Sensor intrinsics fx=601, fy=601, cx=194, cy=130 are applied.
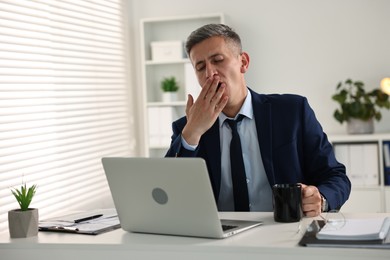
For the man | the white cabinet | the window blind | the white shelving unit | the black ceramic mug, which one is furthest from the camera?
the white cabinet

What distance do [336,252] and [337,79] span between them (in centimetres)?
330

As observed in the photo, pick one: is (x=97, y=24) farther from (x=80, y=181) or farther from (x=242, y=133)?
(x=242, y=133)

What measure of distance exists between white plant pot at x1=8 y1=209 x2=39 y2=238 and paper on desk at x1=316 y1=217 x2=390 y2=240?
957mm

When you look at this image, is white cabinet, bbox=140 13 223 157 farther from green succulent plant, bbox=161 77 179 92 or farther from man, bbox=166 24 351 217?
man, bbox=166 24 351 217

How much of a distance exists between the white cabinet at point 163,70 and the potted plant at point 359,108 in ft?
3.69

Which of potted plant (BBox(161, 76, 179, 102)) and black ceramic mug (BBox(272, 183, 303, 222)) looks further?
potted plant (BBox(161, 76, 179, 102))

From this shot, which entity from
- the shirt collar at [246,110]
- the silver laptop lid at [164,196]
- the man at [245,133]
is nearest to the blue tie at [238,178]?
the man at [245,133]

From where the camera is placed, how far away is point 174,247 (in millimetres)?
1755

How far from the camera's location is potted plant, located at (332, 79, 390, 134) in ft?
14.5

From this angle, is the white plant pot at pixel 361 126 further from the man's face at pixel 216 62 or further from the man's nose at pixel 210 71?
the man's nose at pixel 210 71

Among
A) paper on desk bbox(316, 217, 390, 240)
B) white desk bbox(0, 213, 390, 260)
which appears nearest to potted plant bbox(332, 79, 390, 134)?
white desk bbox(0, 213, 390, 260)

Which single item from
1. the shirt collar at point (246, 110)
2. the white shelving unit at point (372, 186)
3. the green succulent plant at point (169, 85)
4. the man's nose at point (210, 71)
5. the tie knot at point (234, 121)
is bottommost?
the white shelving unit at point (372, 186)

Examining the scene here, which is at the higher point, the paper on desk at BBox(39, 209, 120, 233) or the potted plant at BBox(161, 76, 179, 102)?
the potted plant at BBox(161, 76, 179, 102)

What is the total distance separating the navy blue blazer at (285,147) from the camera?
2.49 meters
